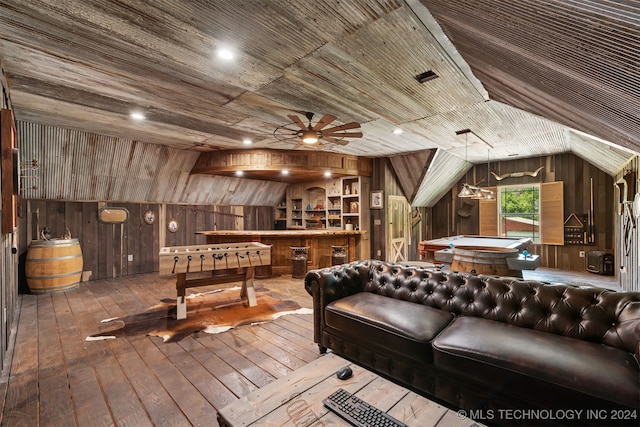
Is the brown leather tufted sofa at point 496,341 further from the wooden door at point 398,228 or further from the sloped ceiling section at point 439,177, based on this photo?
the sloped ceiling section at point 439,177

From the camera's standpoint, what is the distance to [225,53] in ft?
7.84

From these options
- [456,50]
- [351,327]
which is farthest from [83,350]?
[456,50]

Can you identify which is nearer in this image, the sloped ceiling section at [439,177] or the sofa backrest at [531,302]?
the sofa backrest at [531,302]

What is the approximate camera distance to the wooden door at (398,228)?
277 inches

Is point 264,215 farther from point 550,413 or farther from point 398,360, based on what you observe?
point 550,413

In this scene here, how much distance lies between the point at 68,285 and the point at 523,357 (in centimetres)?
614

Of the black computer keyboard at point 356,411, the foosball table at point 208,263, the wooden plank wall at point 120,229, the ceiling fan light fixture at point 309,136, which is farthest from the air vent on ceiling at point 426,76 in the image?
the wooden plank wall at point 120,229

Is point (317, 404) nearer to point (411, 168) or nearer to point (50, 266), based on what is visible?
point (50, 266)

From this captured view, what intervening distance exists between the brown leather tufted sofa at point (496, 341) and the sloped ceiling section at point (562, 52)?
1.34 metres

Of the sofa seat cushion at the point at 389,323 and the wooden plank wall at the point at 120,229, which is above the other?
the wooden plank wall at the point at 120,229

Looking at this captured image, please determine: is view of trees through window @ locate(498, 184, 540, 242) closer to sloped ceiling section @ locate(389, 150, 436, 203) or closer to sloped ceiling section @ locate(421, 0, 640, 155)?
sloped ceiling section @ locate(389, 150, 436, 203)

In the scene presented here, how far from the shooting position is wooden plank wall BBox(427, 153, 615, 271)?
6051mm

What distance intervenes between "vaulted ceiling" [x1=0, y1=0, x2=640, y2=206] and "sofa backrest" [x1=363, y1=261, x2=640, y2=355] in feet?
4.05

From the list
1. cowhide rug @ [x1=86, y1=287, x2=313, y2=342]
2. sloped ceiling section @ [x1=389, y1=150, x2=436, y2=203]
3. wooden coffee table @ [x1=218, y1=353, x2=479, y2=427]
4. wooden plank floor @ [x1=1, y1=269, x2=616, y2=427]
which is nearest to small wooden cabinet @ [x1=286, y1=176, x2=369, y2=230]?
sloped ceiling section @ [x1=389, y1=150, x2=436, y2=203]
